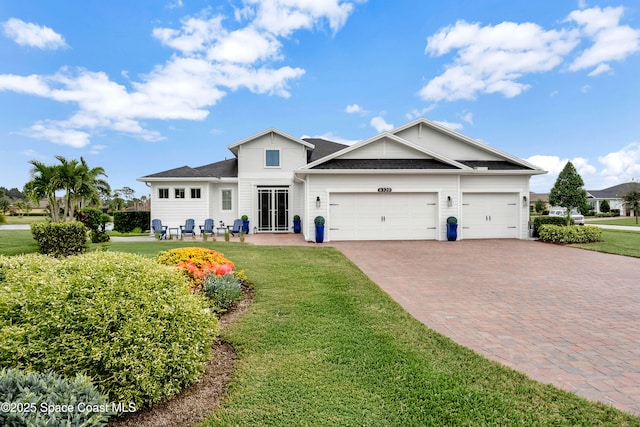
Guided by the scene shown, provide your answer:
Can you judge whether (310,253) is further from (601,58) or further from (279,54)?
(601,58)

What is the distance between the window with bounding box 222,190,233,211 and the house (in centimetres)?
96

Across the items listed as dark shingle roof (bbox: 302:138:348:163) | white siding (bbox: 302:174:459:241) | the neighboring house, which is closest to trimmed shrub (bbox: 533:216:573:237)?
white siding (bbox: 302:174:459:241)

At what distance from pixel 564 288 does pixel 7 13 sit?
21.1m

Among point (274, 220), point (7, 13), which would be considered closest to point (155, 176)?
point (274, 220)

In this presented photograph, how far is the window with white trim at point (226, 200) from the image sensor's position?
Result: 19422 mm

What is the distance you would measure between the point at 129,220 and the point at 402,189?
641 inches

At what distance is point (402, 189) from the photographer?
14.9 metres

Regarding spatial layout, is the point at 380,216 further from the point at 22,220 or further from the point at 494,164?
the point at 22,220

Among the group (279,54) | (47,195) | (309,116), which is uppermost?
(279,54)

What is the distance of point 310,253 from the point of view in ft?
35.7

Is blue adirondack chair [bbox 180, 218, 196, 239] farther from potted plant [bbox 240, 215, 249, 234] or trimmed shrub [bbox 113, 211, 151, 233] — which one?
trimmed shrub [bbox 113, 211, 151, 233]

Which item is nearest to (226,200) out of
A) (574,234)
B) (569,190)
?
(574,234)

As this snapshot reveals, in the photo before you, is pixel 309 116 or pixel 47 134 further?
pixel 309 116

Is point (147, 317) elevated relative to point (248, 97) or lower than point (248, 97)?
lower
